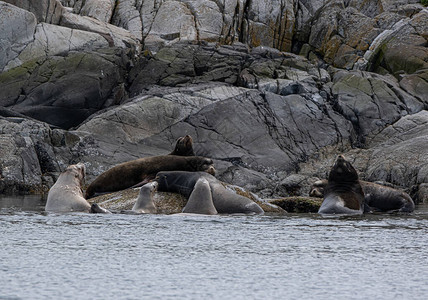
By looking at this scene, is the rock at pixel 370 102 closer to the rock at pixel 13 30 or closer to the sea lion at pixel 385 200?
the rock at pixel 13 30

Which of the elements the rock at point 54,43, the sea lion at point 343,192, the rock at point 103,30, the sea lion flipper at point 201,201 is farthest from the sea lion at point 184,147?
the rock at point 103,30

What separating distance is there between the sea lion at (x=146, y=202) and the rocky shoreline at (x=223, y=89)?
12.5 m

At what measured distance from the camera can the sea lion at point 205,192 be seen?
1417 cm

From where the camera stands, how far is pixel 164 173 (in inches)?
611

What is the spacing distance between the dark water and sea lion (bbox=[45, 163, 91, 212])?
6.47ft

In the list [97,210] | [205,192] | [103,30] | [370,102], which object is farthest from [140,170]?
[103,30]

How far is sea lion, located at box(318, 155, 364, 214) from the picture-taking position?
15.8 meters

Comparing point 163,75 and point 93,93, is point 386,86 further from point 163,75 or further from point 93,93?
point 93,93

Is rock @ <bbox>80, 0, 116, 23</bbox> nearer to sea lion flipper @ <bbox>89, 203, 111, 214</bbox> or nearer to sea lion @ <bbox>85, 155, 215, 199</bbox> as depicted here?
sea lion @ <bbox>85, 155, 215, 199</bbox>

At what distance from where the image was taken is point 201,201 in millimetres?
14023

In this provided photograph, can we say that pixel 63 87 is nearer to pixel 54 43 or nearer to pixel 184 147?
pixel 54 43

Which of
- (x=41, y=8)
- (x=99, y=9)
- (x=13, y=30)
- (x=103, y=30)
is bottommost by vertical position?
(x=13, y=30)

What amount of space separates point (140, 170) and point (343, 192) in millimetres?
4519

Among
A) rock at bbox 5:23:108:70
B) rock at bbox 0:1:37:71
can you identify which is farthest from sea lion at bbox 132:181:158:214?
rock at bbox 0:1:37:71
